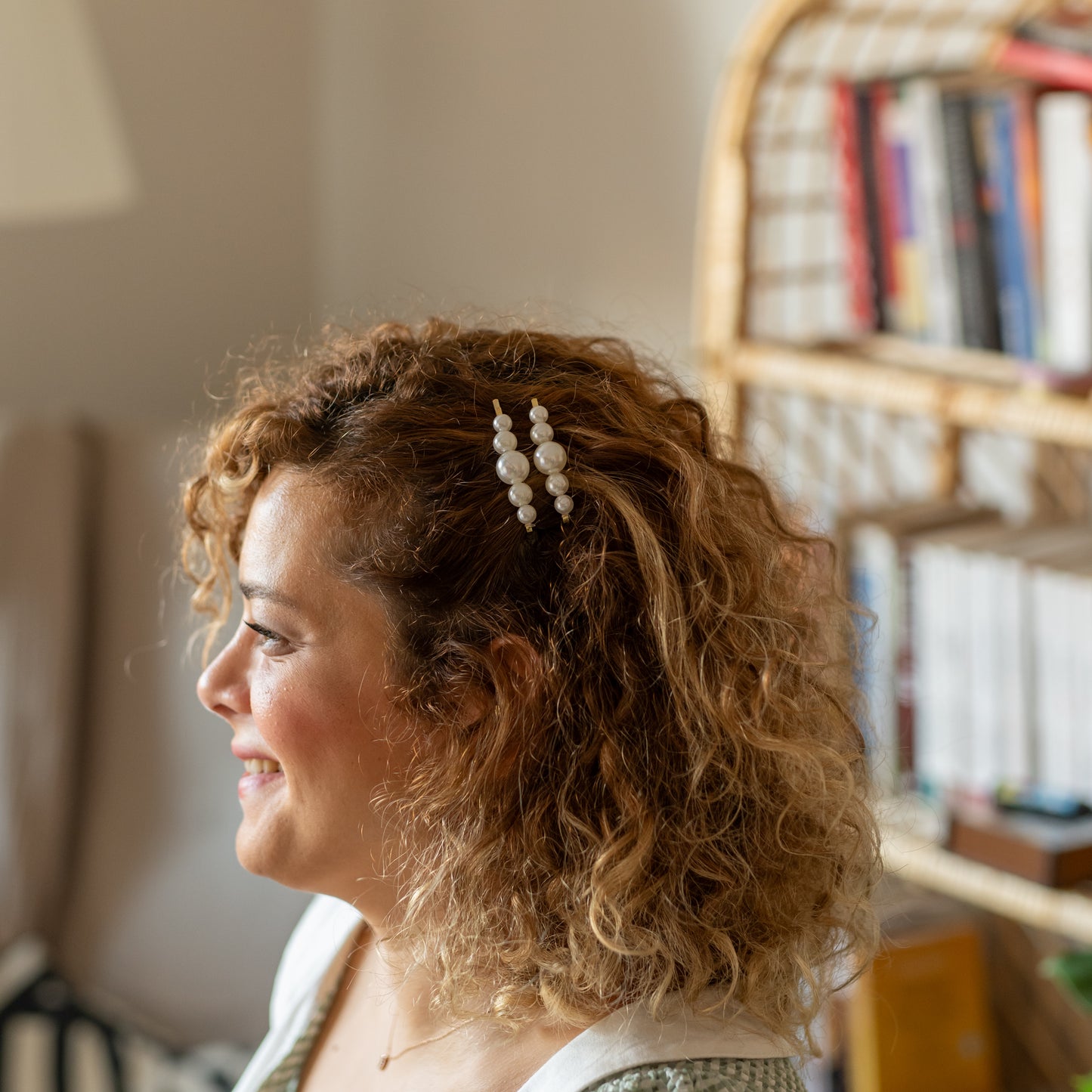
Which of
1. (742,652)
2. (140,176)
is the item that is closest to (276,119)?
(140,176)

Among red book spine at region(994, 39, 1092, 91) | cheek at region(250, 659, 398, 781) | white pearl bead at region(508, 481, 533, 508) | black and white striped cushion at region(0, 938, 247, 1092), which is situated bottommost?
black and white striped cushion at region(0, 938, 247, 1092)

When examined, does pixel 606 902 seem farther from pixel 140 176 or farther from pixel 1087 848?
pixel 140 176

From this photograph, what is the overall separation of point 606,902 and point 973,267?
897mm

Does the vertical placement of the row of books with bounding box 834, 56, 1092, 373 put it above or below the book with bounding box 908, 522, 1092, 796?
above

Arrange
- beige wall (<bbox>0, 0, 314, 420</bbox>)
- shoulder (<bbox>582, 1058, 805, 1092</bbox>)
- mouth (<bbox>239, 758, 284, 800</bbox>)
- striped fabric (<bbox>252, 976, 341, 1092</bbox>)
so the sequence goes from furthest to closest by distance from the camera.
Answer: beige wall (<bbox>0, 0, 314, 420</bbox>) → striped fabric (<bbox>252, 976, 341, 1092</bbox>) → mouth (<bbox>239, 758, 284, 800</bbox>) → shoulder (<bbox>582, 1058, 805, 1092</bbox>)

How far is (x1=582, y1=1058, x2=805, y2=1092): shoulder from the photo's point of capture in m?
0.70

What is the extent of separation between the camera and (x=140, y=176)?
6.56 ft

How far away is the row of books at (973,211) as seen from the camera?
1.25 metres

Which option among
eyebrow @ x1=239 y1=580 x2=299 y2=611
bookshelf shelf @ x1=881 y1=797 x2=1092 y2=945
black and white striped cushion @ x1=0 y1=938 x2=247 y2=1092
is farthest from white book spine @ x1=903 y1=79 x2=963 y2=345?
black and white striped cushion @ x1=0 y1=938 x2=247 y2=1092

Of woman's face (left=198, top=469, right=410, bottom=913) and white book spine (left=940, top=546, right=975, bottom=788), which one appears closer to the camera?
woman's face (left=198, top=469, right=410, bottom=913)

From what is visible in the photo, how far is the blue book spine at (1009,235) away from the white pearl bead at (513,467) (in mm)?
796

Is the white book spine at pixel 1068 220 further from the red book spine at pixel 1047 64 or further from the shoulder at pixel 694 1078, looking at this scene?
the shoulder at pixel 694 1078

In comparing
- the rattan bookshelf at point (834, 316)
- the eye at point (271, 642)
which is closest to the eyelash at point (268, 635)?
the eye at point (271, 642)

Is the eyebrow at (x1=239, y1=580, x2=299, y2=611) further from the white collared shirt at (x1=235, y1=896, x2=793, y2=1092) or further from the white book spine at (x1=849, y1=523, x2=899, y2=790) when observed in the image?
the white book spine at (x1=849, y1=523, x2=899, y2=790)
